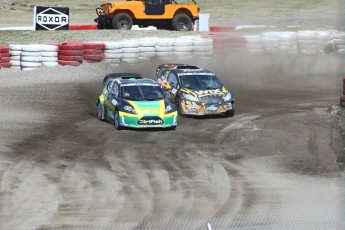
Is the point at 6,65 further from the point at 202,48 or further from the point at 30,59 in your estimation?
the point at 202,48

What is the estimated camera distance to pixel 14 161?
64.0ft

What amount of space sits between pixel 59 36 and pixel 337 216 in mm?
22484

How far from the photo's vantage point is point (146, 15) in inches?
1570

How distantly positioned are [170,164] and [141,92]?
4.85 meters

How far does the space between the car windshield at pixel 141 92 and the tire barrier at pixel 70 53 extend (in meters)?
7.73

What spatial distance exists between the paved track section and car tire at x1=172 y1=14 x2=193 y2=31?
10.3 m

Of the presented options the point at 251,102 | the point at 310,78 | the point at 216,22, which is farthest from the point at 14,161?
the point at 216,22

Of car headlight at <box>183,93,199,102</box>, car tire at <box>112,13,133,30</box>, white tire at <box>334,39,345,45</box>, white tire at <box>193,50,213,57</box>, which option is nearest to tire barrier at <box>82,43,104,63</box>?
white tire at <box>193,50,213,57</box>

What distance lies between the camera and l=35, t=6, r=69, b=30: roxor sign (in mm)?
37312

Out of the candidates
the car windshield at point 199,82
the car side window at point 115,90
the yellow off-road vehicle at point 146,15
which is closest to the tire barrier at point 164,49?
the yellow off-road vehicle at point 146,15

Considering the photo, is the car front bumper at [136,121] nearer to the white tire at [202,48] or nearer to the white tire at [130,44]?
the white tire at [130,44]

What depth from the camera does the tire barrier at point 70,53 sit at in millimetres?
31453

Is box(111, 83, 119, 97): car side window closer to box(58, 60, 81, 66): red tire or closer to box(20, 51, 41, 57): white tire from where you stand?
box(20, 51, 41, 57): white tire

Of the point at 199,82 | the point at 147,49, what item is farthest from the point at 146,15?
the point at 199,82
